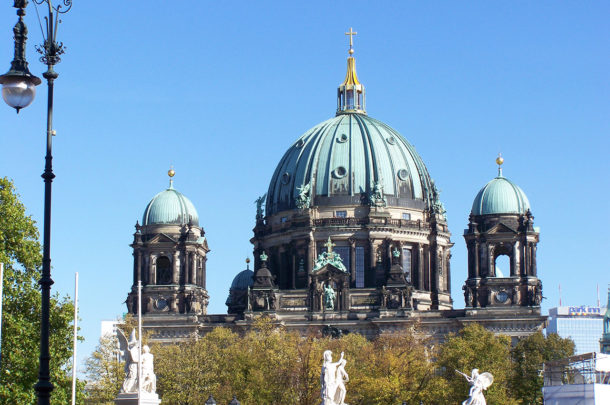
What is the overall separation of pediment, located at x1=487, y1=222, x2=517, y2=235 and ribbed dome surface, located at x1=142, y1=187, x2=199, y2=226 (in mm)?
32175

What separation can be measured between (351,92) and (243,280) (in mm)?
26177

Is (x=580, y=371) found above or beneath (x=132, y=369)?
A: beneath

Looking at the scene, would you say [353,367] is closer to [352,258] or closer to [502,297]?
[502,297]

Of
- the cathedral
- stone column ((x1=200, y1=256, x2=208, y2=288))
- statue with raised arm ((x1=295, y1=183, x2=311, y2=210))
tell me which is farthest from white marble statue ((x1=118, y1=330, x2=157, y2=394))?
statue with raised arm ((x1=295, y1=183, x2=311, y2=210))

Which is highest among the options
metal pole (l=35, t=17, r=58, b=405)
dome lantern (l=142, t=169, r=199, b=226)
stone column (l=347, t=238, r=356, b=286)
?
dome lantern (l=142, t=169, r=199, b=226)

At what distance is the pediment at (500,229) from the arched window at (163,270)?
34.6 meters

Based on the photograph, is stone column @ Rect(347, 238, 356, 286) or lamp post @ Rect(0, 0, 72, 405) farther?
stone column @ Rect(347, 238, 356, 286)

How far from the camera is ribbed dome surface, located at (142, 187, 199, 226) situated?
139625 mm

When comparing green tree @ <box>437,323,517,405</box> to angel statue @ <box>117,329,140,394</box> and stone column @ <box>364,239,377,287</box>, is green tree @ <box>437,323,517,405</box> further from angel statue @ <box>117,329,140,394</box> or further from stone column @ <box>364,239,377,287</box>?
angel statue @ <box>117,329,140,394</box>

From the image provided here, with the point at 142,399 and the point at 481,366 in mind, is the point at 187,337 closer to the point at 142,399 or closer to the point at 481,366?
the point at 481,366

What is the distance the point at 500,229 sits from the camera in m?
133

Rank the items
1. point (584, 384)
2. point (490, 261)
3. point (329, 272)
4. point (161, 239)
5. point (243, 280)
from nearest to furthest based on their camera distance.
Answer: point (584, 384) → point (490, 261) → point (329, 272) → point (161, 239) → point (243, 280)

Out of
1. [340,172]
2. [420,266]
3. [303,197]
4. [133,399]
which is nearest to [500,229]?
[420,266]

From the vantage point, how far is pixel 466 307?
13275 cm
